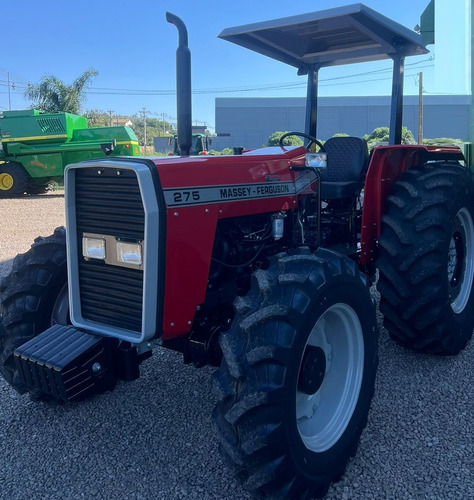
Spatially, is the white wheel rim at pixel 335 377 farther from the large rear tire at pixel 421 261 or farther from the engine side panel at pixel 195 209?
the large rear tire at pixel 421 261

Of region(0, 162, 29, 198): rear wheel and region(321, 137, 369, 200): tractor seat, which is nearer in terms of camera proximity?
region(321, 137, 369, 200): tractor seat

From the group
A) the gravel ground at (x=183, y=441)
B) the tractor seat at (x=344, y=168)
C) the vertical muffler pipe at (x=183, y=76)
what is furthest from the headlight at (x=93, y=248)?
the tractor seat at (x=344, y=168)

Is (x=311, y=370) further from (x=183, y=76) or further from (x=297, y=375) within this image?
(x=183, y=76)

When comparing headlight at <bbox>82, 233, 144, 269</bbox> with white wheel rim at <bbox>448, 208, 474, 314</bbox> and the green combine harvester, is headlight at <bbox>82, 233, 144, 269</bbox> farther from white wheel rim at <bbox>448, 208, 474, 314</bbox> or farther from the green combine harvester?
the green combine harvester

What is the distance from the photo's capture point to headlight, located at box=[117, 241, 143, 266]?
91.7 inches

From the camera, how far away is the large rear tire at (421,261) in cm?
320

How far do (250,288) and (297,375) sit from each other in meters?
0.58

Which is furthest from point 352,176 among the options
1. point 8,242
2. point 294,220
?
point 8,242

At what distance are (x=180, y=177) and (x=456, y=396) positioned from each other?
211 cm

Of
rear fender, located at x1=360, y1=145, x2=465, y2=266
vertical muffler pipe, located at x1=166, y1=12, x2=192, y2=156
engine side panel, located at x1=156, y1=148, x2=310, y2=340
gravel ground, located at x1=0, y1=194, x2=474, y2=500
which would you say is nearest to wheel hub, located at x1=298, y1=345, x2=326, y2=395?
gravel ground, located at x1=0, y1=194, x2=474, y2=500

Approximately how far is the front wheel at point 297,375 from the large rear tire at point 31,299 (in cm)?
132

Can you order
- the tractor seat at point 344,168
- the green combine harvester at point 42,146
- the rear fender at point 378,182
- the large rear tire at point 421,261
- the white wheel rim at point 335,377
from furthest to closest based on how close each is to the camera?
1. the green combine harvester at point 42,146
2. the tractor seat at point 344,168
3. the rear fender at point 378,182
4. the large rear tire at point 421,261
5. the white wheel rim at point 335,377

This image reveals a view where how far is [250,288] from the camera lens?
2570 millimetres

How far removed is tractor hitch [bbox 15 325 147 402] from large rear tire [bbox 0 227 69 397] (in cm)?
45
